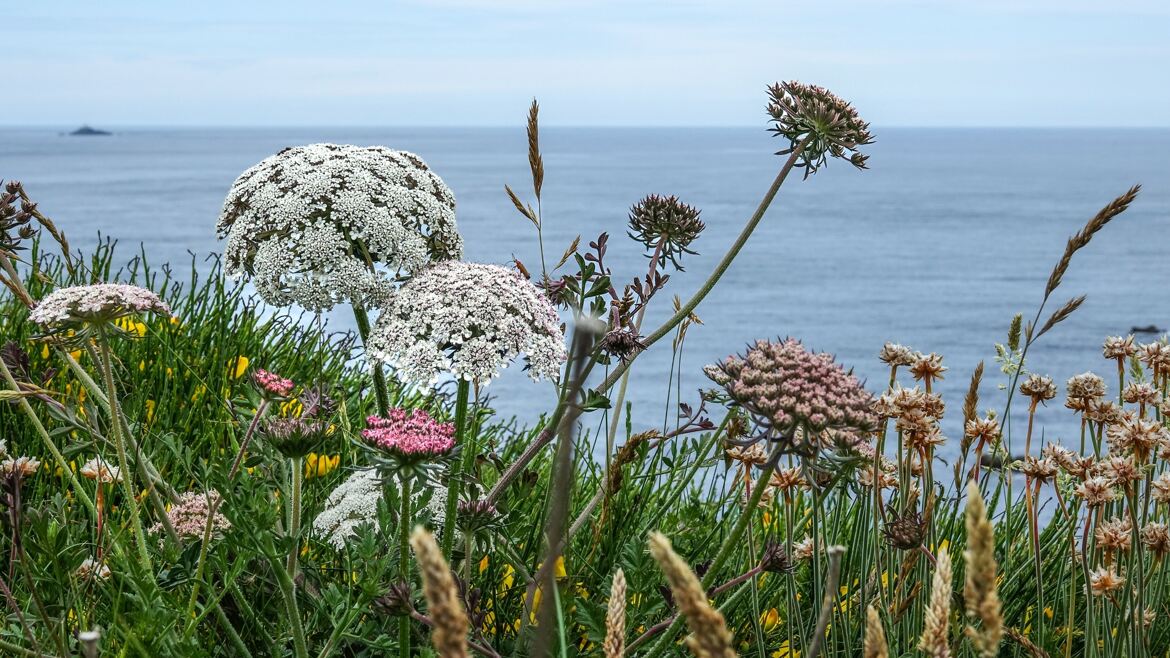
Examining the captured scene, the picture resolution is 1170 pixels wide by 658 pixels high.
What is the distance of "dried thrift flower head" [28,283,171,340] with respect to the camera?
2.37m

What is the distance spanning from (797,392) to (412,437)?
2.45 feet

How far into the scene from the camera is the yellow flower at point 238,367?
5.31 m

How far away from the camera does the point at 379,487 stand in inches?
115

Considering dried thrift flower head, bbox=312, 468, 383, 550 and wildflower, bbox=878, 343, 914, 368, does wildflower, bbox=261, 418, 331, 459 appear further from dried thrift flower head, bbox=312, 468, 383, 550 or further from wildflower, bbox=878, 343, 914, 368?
wildflower, bbox=878, 343, 914, 368

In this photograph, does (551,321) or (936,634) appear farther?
(551,321)

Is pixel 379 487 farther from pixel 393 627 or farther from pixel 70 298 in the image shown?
pixel 70 298

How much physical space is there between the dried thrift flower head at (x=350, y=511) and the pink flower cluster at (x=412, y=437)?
2.03 ft

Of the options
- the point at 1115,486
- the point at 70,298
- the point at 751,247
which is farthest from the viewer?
the point at 751,247

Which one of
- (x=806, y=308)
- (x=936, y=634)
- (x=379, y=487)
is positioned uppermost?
(x=936, y=634)

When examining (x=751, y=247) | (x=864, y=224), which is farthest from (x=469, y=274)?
(x=864, y=224)

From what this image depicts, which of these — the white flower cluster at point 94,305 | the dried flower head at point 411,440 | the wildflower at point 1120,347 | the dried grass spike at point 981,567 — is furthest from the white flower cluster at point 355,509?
the wildflower at point 1120,347

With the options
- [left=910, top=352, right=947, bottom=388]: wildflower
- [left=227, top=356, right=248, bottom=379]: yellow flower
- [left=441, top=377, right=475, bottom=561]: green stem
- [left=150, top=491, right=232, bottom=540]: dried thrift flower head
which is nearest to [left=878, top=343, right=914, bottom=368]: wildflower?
[left=910, top=352, right=947, bottom=388]: wildflower

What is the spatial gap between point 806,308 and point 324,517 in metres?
22.2

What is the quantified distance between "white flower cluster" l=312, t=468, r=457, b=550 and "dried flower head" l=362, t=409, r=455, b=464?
0.60 metres
